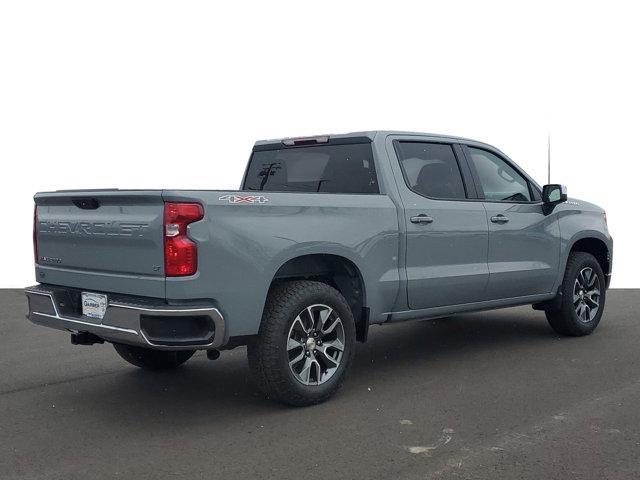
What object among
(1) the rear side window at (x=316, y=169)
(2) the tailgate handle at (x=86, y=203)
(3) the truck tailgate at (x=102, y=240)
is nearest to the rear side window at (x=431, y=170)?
(1) the rear side window at (x=316, y=169)

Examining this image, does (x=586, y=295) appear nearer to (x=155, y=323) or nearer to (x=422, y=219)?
(x=422, y=219)

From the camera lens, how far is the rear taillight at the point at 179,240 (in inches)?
173

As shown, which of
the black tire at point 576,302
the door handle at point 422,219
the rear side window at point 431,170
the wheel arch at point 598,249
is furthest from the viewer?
the wheel arch at point 598,249

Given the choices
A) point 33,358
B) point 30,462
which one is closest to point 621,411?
point 30,462

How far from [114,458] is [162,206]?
145 cm

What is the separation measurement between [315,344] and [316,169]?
168 cm

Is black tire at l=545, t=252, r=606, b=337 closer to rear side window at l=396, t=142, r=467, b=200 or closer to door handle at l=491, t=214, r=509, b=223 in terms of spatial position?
door handle at l=491, t=214, r=509, b=223

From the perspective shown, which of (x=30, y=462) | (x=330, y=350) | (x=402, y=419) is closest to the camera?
(x=30, y=462)

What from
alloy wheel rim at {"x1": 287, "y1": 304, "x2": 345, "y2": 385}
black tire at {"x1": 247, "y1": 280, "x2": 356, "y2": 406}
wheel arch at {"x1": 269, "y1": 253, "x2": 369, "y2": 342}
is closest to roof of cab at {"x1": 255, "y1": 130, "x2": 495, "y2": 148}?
wheel arch at {"x1": 269, "y1": 253, "x2": 369, "y2": 342}

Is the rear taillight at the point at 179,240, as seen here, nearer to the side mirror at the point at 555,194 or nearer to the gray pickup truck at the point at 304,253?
the gray pickup truck at the point at 304,253

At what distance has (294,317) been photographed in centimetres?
495

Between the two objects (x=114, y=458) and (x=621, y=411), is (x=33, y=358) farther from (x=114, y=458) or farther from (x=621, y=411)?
(x=621, y=411)

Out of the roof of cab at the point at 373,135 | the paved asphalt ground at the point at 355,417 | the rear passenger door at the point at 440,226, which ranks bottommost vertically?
the paved asphalt ground at the point at 355,417

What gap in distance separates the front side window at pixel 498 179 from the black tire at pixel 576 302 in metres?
0.92
